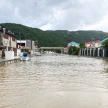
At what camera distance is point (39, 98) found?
8625 mm

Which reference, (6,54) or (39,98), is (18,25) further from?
(39,98)

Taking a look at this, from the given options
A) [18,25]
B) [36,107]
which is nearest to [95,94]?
[36,107]

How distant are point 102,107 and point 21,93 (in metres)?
4.15

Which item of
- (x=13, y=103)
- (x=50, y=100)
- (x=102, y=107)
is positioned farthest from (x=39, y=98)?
(x=102, y=107)

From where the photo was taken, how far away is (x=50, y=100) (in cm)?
828

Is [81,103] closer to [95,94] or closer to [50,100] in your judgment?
[50,100]

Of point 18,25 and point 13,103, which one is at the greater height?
point 18,25

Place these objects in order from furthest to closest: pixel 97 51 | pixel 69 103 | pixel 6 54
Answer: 1. pixel 97 51
2. pixel 6 54
3. pixel 69 103

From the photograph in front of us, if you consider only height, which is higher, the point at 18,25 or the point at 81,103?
the point at 18,25

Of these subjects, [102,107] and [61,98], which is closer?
[102,107]

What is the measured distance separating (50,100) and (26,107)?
133cm

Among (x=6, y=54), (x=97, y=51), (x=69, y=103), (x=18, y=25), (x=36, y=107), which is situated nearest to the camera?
(x=36, y=107)

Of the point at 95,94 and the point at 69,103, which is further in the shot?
the point at 95,94

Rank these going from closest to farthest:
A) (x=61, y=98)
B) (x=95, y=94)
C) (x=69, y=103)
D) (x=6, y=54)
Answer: (x=69, y=103), (x=61, y=98), (x=95, y=94), (x=6, y=54)
